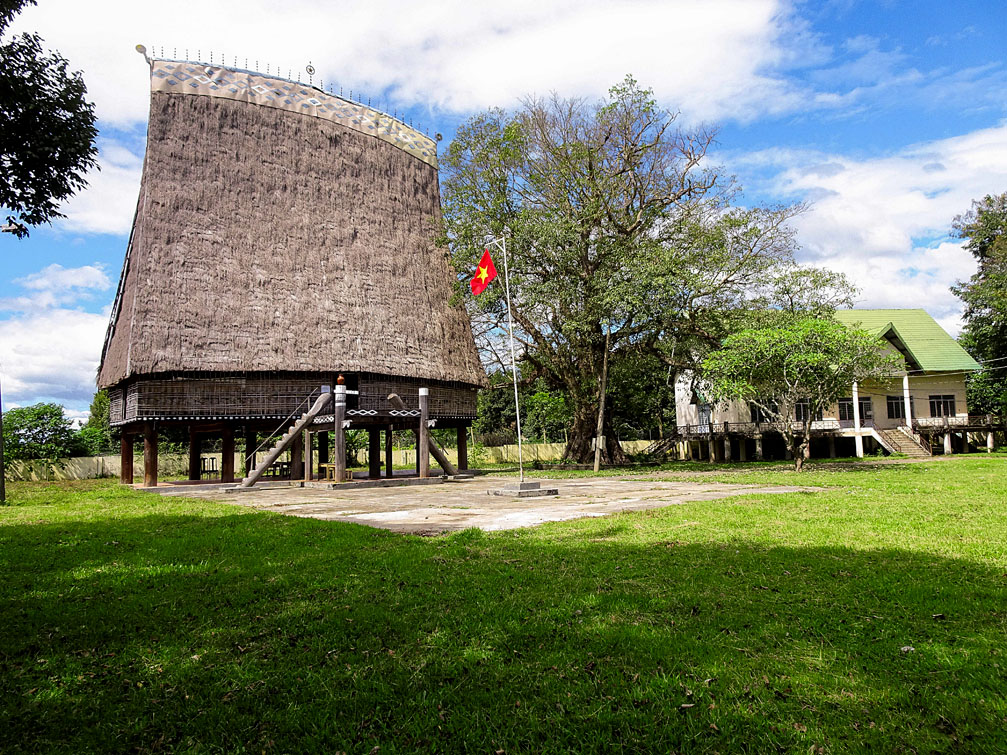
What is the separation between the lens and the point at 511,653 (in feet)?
12.0

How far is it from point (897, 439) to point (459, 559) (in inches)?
1276

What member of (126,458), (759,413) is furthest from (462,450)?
(759,413)

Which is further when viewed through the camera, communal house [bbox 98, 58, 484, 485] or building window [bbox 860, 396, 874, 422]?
building window [bbox 860, 396, 874, 422]

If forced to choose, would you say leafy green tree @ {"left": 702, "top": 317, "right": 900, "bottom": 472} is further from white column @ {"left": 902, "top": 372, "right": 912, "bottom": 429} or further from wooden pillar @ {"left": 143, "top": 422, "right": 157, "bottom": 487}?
wooden pillar @ {"left": 143, "top": 422, "right": 157, "bottom": 487}

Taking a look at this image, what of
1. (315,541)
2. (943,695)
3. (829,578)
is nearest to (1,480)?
(315,541)

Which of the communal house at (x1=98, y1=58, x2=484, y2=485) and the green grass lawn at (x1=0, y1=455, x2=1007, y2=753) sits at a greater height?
the communal house at (x1=98, y1=58, x2=484, y2=485)

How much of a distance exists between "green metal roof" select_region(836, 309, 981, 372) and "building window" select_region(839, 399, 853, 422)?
148 inches

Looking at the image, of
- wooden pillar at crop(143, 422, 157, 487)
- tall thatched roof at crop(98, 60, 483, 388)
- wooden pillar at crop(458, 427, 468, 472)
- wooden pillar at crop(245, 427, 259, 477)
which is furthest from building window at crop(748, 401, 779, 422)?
wooden pillar at crop(143, 422, 157, 487)

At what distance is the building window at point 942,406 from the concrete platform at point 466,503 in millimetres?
25241

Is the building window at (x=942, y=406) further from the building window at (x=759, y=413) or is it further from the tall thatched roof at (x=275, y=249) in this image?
the tall thatched roof at (x=275, y=249)

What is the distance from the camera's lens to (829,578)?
511 centimetres

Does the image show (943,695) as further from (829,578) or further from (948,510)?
(948,510)

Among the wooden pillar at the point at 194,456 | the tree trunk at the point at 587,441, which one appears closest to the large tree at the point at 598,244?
the tree trunk at the point at 587,441

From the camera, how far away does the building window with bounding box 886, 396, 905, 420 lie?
33.8 m
